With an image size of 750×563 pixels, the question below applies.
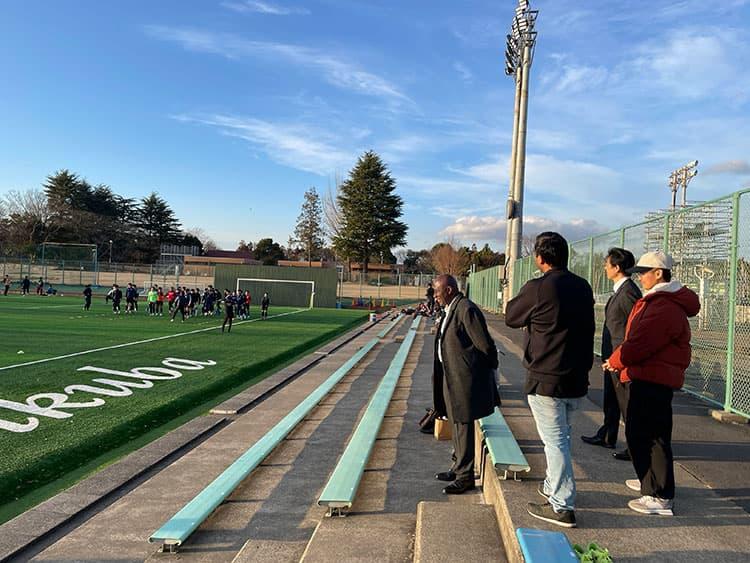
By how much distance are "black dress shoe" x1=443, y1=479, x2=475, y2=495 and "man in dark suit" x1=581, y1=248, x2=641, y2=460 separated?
140 cm

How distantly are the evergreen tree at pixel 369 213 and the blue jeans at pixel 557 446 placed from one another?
203 feet

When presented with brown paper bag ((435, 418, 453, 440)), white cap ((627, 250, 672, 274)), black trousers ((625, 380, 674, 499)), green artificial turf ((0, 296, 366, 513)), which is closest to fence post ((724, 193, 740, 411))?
brown paper bag ((435, 418, 453, 440))

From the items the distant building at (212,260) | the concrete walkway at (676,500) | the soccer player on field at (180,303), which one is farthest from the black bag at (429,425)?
the distant building at (212,260)

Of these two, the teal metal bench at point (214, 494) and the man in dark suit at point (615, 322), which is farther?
the man in dark suit at point (615, 322)

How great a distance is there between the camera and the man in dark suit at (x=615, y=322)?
5016mm

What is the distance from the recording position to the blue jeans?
3361 mm

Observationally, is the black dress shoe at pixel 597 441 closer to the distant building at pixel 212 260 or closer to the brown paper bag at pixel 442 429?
the brown paper bag at pixel 442 429

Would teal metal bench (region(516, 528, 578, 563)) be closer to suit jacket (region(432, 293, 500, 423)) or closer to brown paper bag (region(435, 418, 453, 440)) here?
suit jacket (region(432, 293, 500, 423))

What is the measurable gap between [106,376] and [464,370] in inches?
323

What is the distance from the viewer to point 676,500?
154 inches

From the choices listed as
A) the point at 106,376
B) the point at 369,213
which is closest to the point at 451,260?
the point at 369,213

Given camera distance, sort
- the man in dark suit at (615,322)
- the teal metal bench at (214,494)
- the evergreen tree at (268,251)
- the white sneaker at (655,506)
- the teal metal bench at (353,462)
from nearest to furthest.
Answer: the white sneaker at (655,506) < the teal metal bench at (214,494) < the teal metal bench at (353,462) < the man in dark suit at (615,322) < the evergreen tree at (268,251)

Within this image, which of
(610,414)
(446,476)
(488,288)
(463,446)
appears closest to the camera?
(463,446)

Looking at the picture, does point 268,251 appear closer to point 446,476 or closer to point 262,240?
point 262,240
